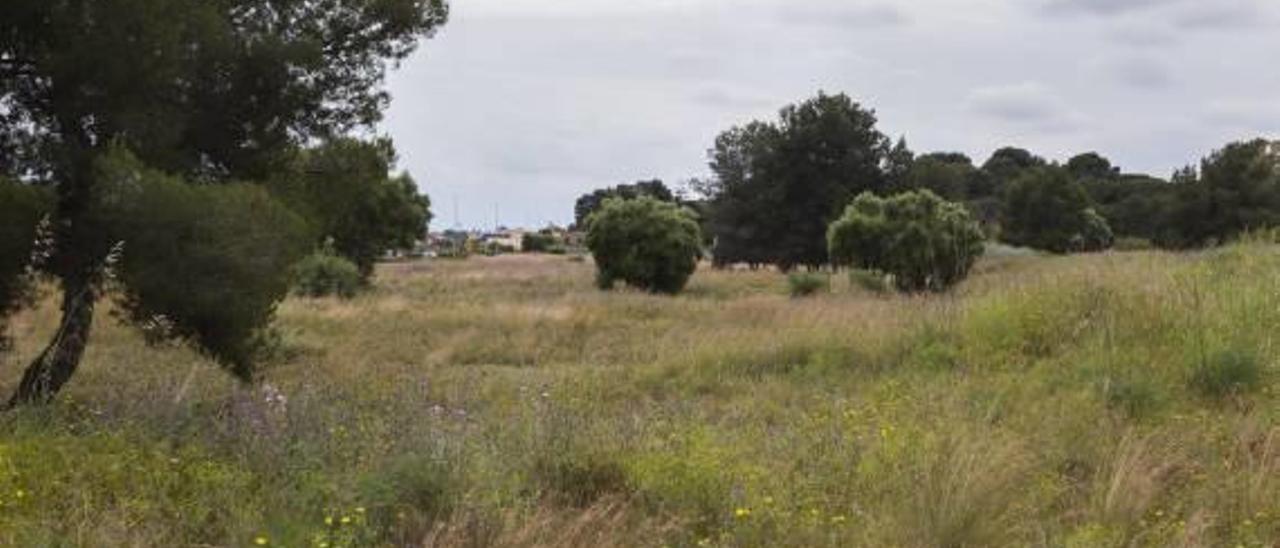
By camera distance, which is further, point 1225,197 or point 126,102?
point 1225,197

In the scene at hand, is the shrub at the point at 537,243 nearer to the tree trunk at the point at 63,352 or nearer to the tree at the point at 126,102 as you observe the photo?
the tree at the point at 126,102

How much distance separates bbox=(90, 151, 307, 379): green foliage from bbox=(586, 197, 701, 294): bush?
41897 mm

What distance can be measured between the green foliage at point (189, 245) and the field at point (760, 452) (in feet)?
2.11

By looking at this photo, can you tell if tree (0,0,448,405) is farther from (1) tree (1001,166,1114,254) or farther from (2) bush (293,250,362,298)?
(1) tree (1001,166,1114,254)

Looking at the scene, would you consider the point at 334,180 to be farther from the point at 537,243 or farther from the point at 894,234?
the point at 537,243

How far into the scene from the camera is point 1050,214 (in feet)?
269

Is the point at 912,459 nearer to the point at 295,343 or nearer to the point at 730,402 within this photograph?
the point at 730,402

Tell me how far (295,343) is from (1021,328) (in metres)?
13.8

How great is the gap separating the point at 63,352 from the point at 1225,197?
70797mm

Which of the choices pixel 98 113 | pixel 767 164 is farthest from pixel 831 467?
pixel 767 164

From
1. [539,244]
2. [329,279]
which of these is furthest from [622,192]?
[329,279]

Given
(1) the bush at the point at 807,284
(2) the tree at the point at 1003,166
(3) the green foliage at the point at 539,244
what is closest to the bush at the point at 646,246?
(1) the bush at the point at 807,284

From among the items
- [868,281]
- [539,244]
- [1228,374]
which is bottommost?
[868,281]

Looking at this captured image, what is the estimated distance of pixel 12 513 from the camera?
471cm
